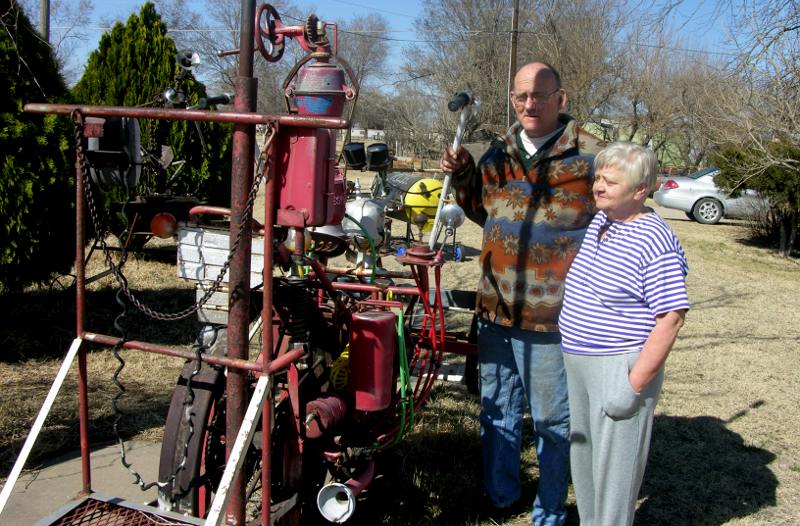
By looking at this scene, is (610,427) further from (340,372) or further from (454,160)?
(454,160)

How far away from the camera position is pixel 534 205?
298cm

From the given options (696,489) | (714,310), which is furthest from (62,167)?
(714,310)

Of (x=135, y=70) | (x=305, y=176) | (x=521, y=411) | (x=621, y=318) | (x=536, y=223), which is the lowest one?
(x=521, y=411)

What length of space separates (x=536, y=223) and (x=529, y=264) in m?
0.17

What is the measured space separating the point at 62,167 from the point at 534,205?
12.0 ft

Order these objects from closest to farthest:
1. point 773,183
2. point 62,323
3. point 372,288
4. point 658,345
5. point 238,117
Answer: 1. point 238,117
2. point 658,345
3. point 372,288
4. point 62,323
5. point 773,183

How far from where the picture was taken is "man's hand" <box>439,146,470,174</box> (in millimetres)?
2992

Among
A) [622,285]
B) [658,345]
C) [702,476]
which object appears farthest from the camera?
[702,476]

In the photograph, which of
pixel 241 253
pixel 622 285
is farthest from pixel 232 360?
pixel 622 285

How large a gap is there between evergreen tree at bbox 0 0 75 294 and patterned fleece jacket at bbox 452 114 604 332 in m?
3.29

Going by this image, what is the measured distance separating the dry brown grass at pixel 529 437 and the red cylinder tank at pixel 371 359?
2.08 feet

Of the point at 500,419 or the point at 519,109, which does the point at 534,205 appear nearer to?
the point at 519,109

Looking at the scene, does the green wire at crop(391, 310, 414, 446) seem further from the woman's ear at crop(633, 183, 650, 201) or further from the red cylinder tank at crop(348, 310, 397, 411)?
the woman's ear at crop(633, 183, 650, 201)

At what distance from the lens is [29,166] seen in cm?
484
